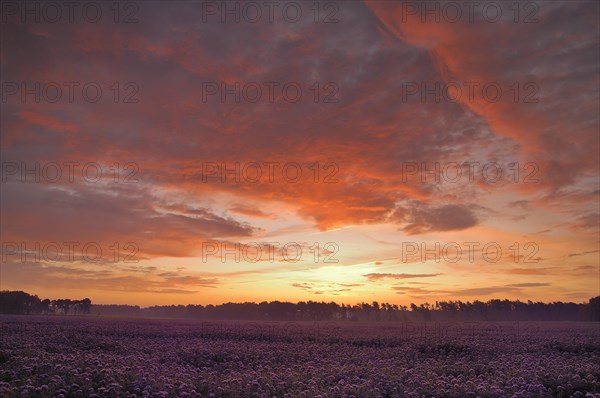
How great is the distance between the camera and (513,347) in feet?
86.7

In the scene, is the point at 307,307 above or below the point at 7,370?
below

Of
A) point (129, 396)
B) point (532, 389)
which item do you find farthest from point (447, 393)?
point (129, 396)

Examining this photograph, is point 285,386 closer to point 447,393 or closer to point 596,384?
point 447,393

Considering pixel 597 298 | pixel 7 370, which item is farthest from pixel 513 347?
pixel 597 298

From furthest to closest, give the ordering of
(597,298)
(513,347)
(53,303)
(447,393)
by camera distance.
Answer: (53,303) → (597,298) → (513,347) → (447,393)

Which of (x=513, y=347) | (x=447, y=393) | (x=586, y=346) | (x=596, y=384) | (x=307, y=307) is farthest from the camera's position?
(x=307, y=307)

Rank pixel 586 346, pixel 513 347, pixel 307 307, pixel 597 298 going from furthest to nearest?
pixel 307 307 < pixel 597 298 < pixel 586 346 < pixel 513 347

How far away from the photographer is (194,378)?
1278 centimetres

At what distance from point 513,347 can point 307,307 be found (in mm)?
155432

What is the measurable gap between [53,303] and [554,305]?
19031 cm

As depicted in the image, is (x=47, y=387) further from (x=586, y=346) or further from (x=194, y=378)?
(x=586, y=346)

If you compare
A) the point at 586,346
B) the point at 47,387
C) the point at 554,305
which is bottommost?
the point at 554,305

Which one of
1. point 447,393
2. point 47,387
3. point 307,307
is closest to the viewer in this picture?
point 47,387

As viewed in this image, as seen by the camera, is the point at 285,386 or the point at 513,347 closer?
the point at 285,386
